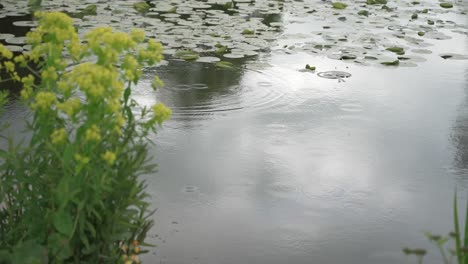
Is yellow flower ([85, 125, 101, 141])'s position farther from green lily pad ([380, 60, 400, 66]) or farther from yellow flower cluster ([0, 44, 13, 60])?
green lily pad ([380, 60, 400, 66])

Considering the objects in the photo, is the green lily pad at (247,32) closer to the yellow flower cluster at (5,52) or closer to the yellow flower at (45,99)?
the yellow flower cluster at (5,52)

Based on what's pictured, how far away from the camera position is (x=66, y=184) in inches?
64.9

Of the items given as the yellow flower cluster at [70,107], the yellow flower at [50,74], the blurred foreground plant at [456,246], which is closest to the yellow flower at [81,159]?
the yellow flower cluster at [70,107]

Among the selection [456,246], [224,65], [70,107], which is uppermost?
[70,107]

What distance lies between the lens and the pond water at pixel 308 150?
9.10 feet

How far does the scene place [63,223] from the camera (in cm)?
169

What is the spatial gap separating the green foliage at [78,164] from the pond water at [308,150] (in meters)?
0.75

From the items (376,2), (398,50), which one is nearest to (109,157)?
(398,50)

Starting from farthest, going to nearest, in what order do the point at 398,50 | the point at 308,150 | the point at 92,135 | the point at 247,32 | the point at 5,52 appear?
the point at 247,32 < the point at 398,50 < the point at 308,150 < the point at 5,52 < the point at 92,135

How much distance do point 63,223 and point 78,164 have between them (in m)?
0.16

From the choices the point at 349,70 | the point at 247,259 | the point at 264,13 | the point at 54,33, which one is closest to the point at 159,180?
the point at 247,259

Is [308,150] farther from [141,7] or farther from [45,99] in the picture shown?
[141,7]

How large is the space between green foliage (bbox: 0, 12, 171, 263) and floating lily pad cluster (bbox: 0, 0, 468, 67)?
10.7 feet

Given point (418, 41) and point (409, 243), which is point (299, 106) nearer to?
point (409, 243)
